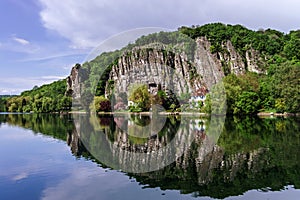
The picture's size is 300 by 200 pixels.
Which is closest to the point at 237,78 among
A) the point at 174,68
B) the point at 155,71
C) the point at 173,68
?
the point at 155,71

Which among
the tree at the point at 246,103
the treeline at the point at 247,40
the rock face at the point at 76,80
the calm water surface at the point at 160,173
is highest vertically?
the treeline at the point at 247,40

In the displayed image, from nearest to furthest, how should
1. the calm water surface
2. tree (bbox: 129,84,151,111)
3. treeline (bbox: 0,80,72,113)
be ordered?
1. the calm water surface
2. tree (bbox: 129,84,151,111)
3. treeline (bbox: 0,80,72,113)

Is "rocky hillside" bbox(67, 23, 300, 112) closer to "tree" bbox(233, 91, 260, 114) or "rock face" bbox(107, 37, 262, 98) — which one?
"rock face" bbox(107, 37, 262, 98)

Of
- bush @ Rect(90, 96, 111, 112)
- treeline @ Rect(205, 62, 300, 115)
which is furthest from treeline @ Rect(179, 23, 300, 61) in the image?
bush @ Rect(90, 96, 111, 112)

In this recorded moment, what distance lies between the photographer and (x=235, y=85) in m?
48.6

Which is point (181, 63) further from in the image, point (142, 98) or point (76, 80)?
point (76, 80)

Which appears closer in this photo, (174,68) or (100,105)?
(100,105)

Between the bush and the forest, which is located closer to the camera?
A: the forest

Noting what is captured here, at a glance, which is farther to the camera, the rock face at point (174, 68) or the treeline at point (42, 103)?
the treeline at point (42, 103)

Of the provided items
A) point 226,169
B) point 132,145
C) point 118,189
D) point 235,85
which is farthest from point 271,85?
point 118,189

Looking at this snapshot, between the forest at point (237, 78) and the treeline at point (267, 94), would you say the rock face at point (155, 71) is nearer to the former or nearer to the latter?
the forest at point (237, 78)

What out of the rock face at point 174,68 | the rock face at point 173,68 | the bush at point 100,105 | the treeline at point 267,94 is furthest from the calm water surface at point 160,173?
the rock face at point 174,68

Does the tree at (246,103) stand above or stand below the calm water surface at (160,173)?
above

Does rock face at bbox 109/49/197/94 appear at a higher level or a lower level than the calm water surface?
higher
